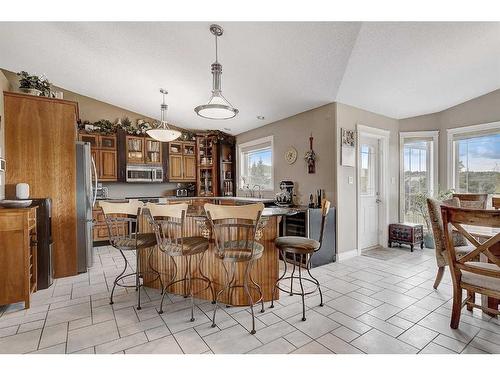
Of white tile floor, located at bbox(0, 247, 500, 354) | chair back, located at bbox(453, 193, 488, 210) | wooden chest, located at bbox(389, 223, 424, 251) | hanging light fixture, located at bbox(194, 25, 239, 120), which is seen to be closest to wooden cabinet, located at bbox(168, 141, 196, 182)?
white tile floor, located at bbox(0, 247, 500, 354)

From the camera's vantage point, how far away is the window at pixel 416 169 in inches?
184

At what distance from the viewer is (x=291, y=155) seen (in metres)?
4.66

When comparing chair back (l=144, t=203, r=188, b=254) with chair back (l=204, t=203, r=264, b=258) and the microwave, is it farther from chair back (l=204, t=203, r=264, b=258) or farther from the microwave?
the microwave

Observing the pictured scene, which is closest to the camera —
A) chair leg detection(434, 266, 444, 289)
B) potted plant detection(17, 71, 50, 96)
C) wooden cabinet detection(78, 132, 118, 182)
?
chair leg detection(434, 266, 444, 289)

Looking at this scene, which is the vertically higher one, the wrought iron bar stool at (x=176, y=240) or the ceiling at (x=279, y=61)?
the ceiling at (x=279, y=61)

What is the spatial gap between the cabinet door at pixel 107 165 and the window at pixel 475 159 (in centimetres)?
628

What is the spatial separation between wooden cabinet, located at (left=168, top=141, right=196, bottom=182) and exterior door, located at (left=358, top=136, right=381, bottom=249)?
3733mm

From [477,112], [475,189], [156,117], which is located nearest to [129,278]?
[156,117]

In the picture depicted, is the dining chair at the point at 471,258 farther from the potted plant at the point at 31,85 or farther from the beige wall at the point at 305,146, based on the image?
the potted plant at the point at 31,85

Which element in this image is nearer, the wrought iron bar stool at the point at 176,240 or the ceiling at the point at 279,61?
the wrought iron bar stool at the point at 176,240

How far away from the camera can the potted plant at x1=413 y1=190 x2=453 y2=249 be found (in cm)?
427

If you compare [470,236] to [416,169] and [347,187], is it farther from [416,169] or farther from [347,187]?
[416,169]

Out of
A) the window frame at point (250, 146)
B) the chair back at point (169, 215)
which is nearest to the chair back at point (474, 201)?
the window frame at point (250, 146)

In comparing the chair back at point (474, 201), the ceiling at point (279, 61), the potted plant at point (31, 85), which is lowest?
the chair back at point (474, 201)
